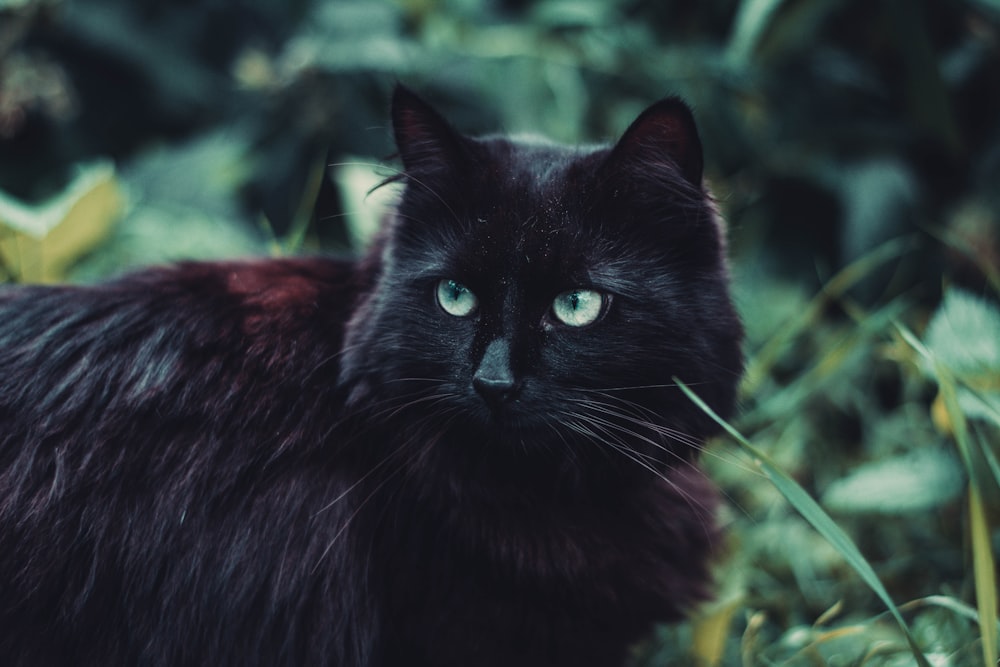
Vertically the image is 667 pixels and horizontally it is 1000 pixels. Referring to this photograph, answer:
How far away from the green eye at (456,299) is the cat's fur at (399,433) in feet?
0.04

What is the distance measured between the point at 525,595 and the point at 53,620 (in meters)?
0.56

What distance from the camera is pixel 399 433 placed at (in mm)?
1030

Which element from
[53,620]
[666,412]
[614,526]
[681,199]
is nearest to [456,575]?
[614,526]

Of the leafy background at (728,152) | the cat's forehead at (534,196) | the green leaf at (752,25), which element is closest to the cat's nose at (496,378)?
the cat's forehead at (534,196)

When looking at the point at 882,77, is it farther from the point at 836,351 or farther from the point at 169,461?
the point at 169,461

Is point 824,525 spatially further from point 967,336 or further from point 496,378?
point 967,336

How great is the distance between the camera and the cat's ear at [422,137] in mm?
1019

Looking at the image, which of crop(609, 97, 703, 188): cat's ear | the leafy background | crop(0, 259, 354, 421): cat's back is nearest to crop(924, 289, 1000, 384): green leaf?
the leafy background

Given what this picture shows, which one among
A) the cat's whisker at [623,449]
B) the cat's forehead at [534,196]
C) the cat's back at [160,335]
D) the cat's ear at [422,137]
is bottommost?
the cat's whisker at [623,449]

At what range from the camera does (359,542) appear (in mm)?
993

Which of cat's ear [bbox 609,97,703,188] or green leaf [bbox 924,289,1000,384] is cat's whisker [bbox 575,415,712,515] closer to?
cat's ear [bbox 609,97,703,188]

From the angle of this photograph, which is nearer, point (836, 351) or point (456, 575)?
point (456, 575)

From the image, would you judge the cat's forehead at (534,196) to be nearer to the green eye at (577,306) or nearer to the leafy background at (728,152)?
the green eye at (577,306)

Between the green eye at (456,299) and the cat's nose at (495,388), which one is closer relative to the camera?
the cat's nose at (495,388)
